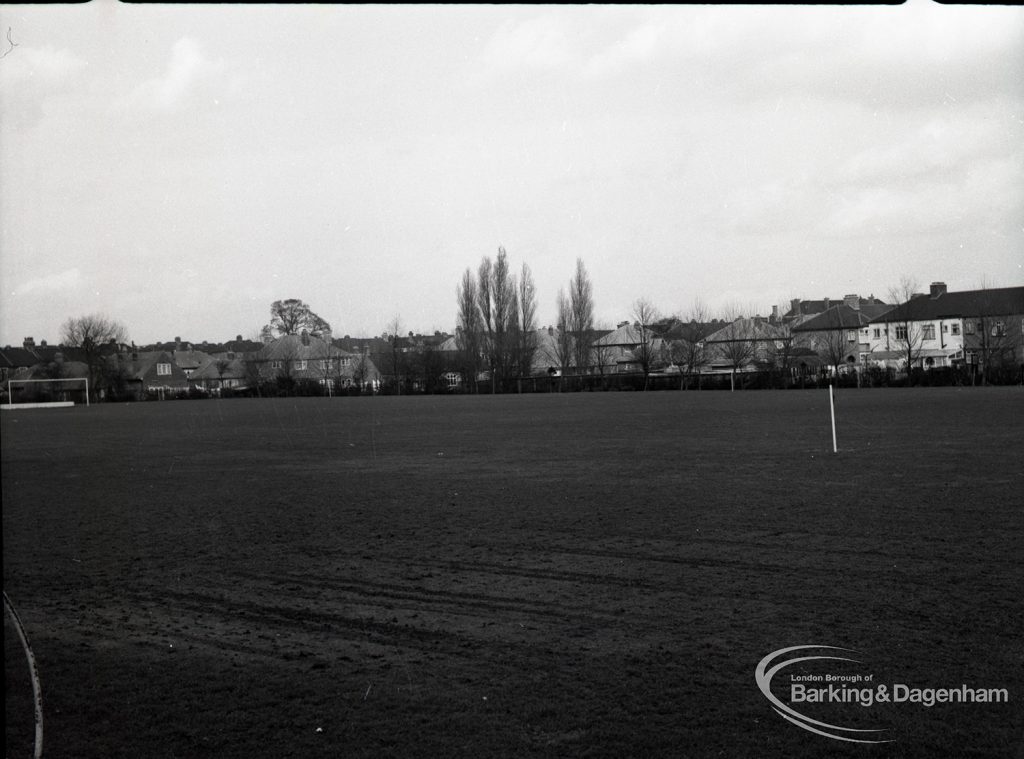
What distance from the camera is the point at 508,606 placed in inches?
248

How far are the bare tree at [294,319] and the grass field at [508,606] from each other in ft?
196

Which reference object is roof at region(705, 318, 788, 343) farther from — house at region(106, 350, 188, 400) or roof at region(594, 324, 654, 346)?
house at region(106, 350, 188, 400)

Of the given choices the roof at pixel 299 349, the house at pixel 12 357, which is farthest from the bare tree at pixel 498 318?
the house at pixel 12 357

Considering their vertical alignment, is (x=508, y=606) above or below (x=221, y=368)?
below

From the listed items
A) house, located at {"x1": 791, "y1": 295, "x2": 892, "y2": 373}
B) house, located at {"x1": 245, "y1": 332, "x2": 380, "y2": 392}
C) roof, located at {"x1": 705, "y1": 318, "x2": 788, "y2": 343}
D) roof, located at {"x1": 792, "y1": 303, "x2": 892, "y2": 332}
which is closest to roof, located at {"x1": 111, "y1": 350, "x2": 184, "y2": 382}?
house, located at {"x1": 245, "y1": 332, "x2": 380, "y2": 392}

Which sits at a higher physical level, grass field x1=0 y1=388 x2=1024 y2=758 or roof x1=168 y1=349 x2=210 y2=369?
roof x1=168 y1=349 x2=210 y2=369

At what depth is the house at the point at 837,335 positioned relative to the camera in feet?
214

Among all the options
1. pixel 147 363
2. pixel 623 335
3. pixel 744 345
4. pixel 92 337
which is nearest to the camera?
pixel 92 337

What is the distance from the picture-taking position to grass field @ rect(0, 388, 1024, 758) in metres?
4.27

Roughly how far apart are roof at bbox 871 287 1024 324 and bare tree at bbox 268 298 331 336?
4502cm

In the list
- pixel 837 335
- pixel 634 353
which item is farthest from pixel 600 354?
pixel 837 335

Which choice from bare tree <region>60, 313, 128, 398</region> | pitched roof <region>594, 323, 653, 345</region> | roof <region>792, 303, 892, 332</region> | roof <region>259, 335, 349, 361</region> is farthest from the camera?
pitched roof <region>594, 323, 653, 345</region>

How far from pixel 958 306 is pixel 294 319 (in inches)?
2075

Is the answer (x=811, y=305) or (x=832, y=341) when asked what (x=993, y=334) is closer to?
(x=832, y=341)
